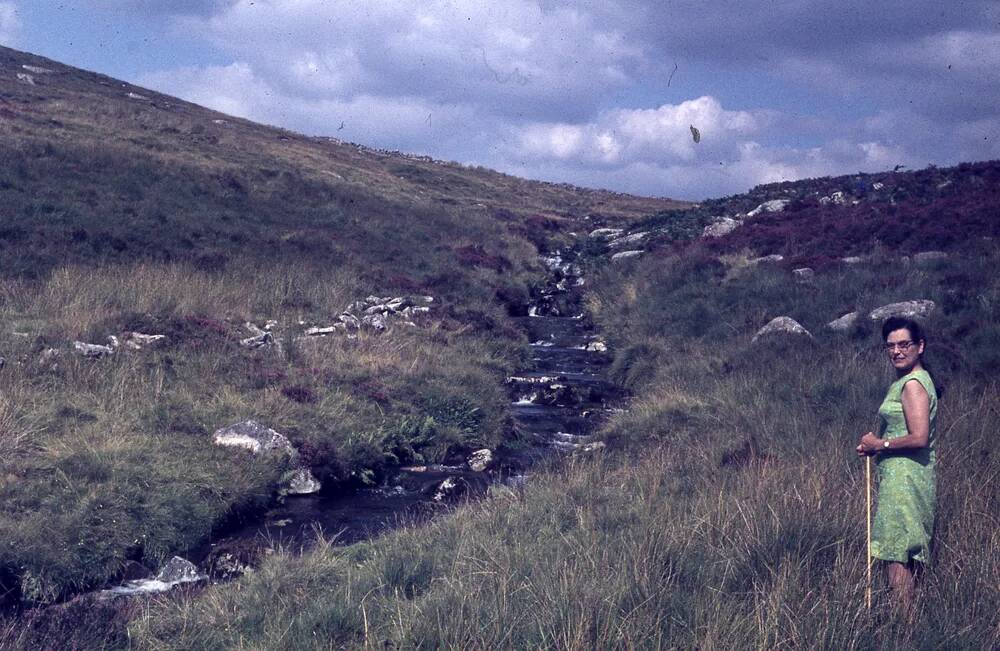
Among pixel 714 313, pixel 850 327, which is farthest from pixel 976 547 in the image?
pixel 714 313

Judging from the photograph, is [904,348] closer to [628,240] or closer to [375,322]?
[375,322]

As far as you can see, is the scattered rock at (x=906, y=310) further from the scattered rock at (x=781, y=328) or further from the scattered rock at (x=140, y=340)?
the scattered rock at (x=140, y=340)

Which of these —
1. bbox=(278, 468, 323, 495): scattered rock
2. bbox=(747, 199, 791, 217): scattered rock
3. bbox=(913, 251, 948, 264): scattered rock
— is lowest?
bbox=(278, 468, 323, 495): scattered rock

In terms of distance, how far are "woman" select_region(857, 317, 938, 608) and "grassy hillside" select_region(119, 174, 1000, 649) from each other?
7.5 inches

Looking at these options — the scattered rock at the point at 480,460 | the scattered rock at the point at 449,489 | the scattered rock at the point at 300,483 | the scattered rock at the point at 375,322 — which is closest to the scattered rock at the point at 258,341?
the scattered rock at the point at 375,322

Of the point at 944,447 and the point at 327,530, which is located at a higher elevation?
the point at 944,447

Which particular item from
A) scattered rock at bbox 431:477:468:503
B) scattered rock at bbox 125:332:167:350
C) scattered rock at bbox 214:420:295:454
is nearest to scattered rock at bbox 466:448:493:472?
scattered rock at bbox 431:477:468:503

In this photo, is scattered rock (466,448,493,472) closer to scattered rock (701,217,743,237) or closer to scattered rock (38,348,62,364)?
scattered rock (38,348,62,364)

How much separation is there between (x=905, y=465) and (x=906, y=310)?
353 inches

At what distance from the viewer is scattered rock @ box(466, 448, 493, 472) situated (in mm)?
10008

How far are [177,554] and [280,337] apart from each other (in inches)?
225

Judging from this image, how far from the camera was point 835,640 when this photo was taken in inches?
140

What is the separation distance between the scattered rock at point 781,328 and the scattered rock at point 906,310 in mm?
1069

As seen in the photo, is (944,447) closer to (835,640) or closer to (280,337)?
(835,640)
